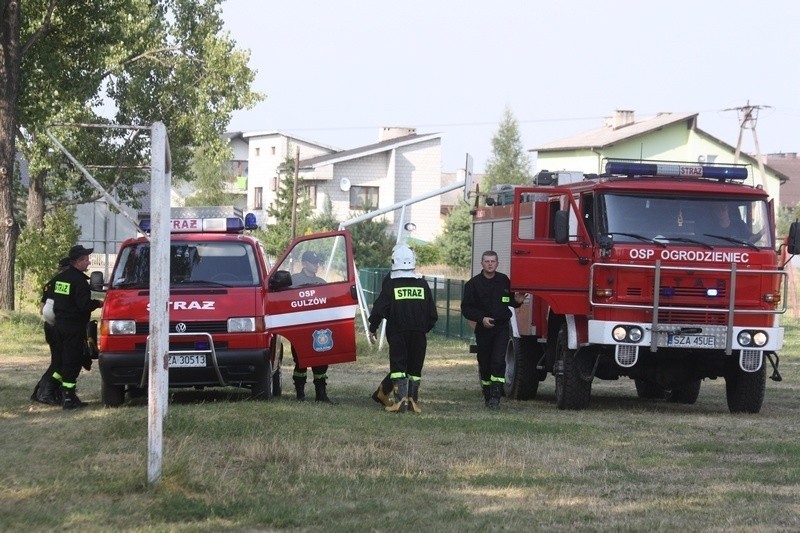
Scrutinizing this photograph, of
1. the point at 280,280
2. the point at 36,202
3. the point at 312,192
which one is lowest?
the point at 280,280

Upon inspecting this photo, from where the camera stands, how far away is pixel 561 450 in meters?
11.0

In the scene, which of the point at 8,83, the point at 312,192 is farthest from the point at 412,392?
the point at 312,192

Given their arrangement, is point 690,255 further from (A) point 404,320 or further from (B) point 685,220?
(A) point 404,320

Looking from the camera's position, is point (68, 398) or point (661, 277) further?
point (68, 398)

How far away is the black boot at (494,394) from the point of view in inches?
594

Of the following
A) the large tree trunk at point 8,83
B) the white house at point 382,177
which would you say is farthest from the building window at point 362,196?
the large tree trunk at point 8,83

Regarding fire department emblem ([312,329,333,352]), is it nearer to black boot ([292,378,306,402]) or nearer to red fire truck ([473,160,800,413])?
black boot ([292,378,306,402])

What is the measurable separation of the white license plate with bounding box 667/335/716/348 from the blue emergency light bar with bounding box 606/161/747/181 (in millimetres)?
1963

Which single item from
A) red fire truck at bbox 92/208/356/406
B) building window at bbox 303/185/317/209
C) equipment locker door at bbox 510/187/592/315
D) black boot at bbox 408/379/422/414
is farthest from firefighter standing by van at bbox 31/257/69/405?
building window at bbox 303/185/317/209

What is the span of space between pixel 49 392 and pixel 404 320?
158 inches

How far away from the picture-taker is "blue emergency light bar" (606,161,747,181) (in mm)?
14930

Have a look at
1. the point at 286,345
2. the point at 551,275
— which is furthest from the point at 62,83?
the point at 551,275

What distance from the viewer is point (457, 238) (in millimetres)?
63094

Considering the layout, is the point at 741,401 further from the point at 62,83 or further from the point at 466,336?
the point at 62,83
